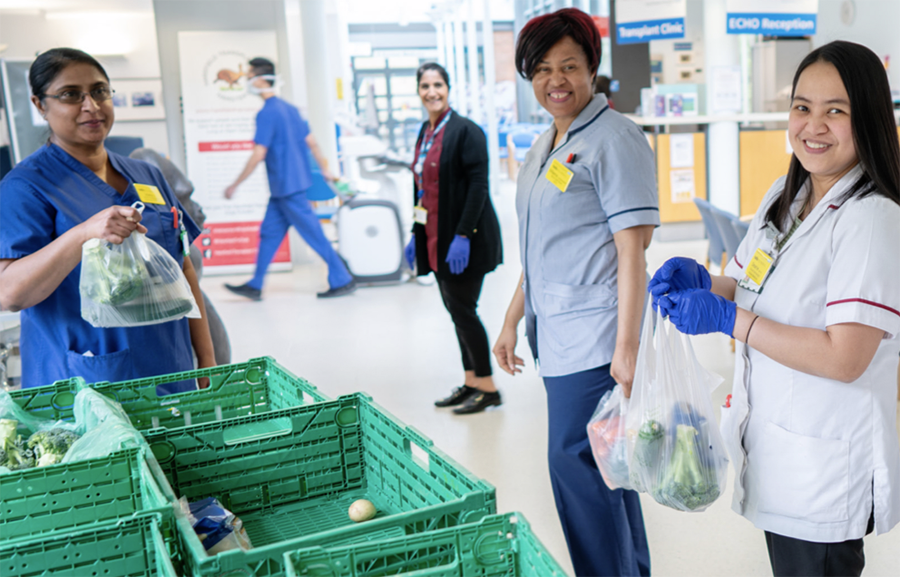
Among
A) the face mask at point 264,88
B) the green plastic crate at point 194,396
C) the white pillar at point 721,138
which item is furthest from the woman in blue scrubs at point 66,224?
the white pillar at point 721,138

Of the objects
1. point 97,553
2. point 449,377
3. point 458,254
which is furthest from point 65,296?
point 449,377

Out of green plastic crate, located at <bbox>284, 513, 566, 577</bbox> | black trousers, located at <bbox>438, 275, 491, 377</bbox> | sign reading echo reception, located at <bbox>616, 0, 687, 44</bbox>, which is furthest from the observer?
sign reading echo reception, located at <bbox>616, 0, 687, 44</bbox>

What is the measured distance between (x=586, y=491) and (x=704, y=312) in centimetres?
73

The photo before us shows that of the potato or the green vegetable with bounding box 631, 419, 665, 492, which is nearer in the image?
the potato

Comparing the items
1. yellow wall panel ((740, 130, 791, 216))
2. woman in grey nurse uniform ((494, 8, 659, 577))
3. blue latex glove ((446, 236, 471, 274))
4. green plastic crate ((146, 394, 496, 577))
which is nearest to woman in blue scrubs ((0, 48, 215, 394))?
green plastic crate ((146, 394, 496, 577))

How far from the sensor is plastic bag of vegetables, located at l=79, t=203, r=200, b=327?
1.62 metres

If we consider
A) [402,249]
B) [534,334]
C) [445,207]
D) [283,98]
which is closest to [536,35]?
[534,334]

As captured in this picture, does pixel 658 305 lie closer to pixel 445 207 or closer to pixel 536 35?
pixel 536 35

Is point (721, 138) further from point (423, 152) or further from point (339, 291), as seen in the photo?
point (423, 152)

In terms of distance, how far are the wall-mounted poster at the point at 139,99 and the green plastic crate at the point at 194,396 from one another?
654 cm

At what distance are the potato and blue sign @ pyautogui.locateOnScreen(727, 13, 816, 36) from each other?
7.68 meters

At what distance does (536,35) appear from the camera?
72.6 inches

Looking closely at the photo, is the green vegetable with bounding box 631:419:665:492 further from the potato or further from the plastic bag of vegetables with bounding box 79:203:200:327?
the plastic bag of vegetables with bounding box 79:203:200:327

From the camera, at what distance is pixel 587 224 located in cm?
185
